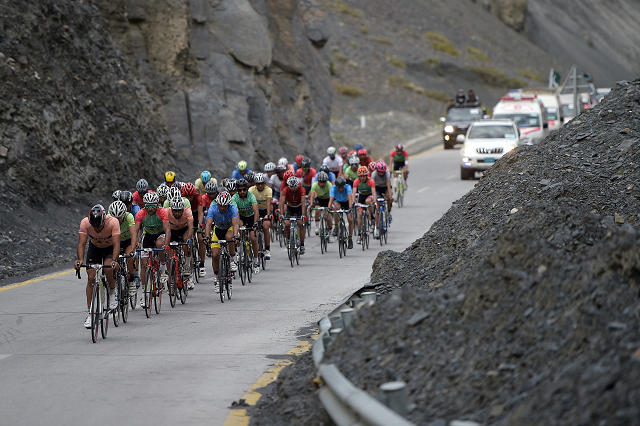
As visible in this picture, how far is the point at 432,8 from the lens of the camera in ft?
285

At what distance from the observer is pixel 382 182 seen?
70.4ft

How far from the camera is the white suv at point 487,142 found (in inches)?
1234

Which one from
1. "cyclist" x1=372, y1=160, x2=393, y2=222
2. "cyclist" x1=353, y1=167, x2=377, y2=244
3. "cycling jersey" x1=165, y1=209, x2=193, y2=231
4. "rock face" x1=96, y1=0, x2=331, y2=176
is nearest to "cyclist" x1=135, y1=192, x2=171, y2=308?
"cycling jersey" x1=165, y1=209, x2=193, y2=231

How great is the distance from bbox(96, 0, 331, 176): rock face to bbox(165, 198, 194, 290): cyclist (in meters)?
15.0

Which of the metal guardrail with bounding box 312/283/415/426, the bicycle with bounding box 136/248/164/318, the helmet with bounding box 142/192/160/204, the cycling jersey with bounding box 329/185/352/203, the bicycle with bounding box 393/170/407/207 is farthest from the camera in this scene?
the bicycle with bounding box 393/170/407/207

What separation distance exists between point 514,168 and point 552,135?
65.3 inches

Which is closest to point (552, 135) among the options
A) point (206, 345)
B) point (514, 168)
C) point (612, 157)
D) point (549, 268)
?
point (514, 168)

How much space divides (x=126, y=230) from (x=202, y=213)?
4059 millimetres

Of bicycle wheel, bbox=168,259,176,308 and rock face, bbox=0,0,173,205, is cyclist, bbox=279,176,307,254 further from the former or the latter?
rock face, bbox=0,0,173,205

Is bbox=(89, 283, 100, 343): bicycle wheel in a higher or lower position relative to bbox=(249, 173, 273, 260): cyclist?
lower

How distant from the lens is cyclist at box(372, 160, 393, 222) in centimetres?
2119

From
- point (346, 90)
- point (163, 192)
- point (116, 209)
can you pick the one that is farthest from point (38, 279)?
point (346, 90)

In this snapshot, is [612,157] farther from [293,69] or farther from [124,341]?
[293,69]

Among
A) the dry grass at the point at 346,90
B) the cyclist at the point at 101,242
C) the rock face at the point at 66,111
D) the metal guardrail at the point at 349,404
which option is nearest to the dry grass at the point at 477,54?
the dry grass at the point at 346,90
